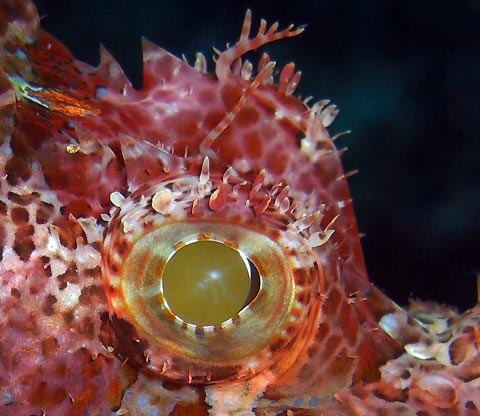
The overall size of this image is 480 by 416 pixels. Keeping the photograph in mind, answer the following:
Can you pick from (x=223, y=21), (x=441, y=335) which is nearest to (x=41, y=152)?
(x=441, y=335)

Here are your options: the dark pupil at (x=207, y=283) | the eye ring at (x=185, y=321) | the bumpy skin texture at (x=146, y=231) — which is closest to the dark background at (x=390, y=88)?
the bumpy skin texture at (x=146, y=231)

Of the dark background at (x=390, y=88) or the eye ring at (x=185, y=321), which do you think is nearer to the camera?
the eye ring at (x=185, y=321)

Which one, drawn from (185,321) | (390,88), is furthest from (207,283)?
(390,88)

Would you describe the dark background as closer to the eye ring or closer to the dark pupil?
the eye ring

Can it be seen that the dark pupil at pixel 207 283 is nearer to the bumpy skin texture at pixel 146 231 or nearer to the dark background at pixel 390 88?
the bumpy skin texture at pixel 146 231

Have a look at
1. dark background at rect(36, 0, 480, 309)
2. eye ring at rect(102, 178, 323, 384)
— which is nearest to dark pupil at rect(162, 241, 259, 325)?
eye ring at rect(102, 178, 323, 384)

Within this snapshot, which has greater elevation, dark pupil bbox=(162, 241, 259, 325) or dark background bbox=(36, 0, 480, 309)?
dark background bbox=(36, 0, 480, 309)
